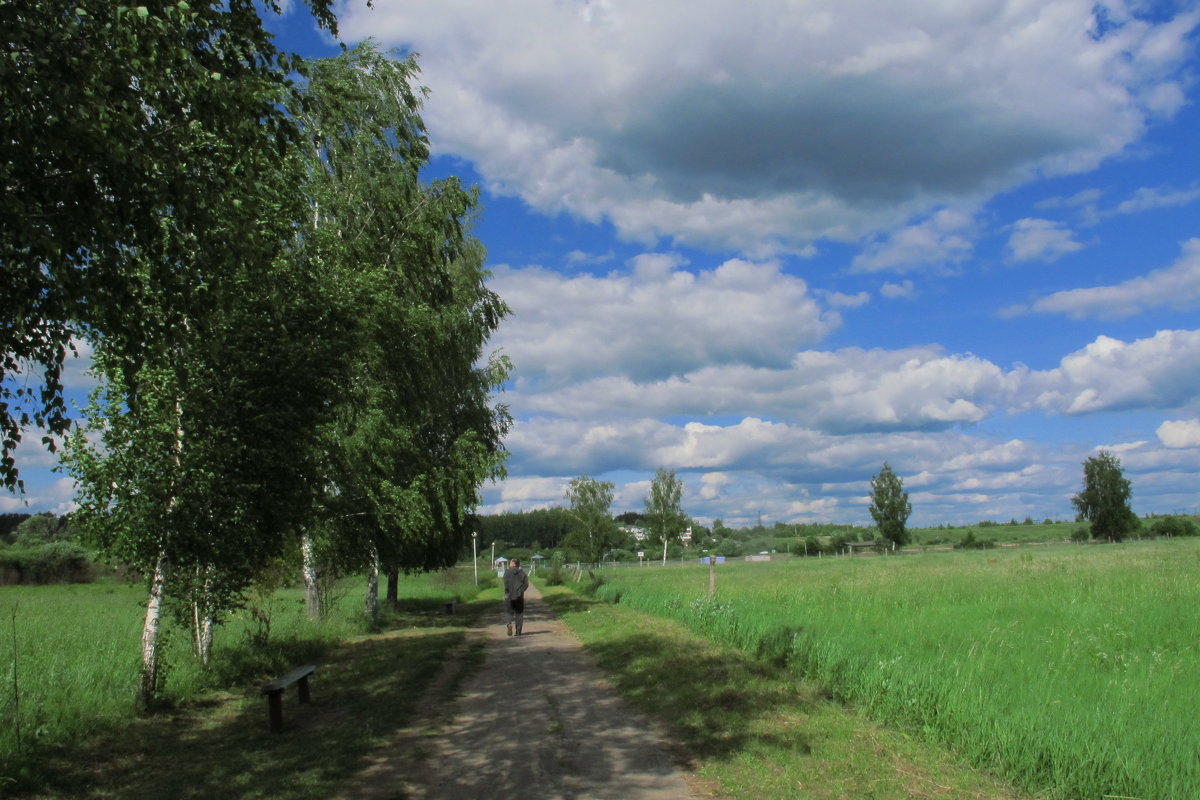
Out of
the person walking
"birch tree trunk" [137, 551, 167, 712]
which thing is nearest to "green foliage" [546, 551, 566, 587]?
the person walking

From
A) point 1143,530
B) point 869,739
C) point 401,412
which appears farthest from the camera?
point 1143,530

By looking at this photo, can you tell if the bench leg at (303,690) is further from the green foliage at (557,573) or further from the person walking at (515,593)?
the green foliage at (557,573)

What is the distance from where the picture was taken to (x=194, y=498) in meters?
9.81

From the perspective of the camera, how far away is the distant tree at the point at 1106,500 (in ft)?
265

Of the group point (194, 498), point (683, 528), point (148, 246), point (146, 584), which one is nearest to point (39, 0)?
point (148, 246)

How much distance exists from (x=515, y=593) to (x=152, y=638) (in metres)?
10.2

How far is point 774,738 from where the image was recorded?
7332 mm

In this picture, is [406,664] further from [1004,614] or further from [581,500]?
[581,500]

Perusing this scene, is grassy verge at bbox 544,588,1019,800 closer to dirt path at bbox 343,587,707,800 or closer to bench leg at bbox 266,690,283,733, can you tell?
dirt path at bbox 343,587,707,800

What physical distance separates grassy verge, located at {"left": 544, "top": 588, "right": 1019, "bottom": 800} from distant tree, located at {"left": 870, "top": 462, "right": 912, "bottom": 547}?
8644 centimetres

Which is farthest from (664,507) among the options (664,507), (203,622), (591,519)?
(203,622)

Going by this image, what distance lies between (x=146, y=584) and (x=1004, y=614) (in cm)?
1401

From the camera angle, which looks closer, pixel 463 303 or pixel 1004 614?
pixel 1004 614

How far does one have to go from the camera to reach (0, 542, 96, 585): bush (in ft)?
155
